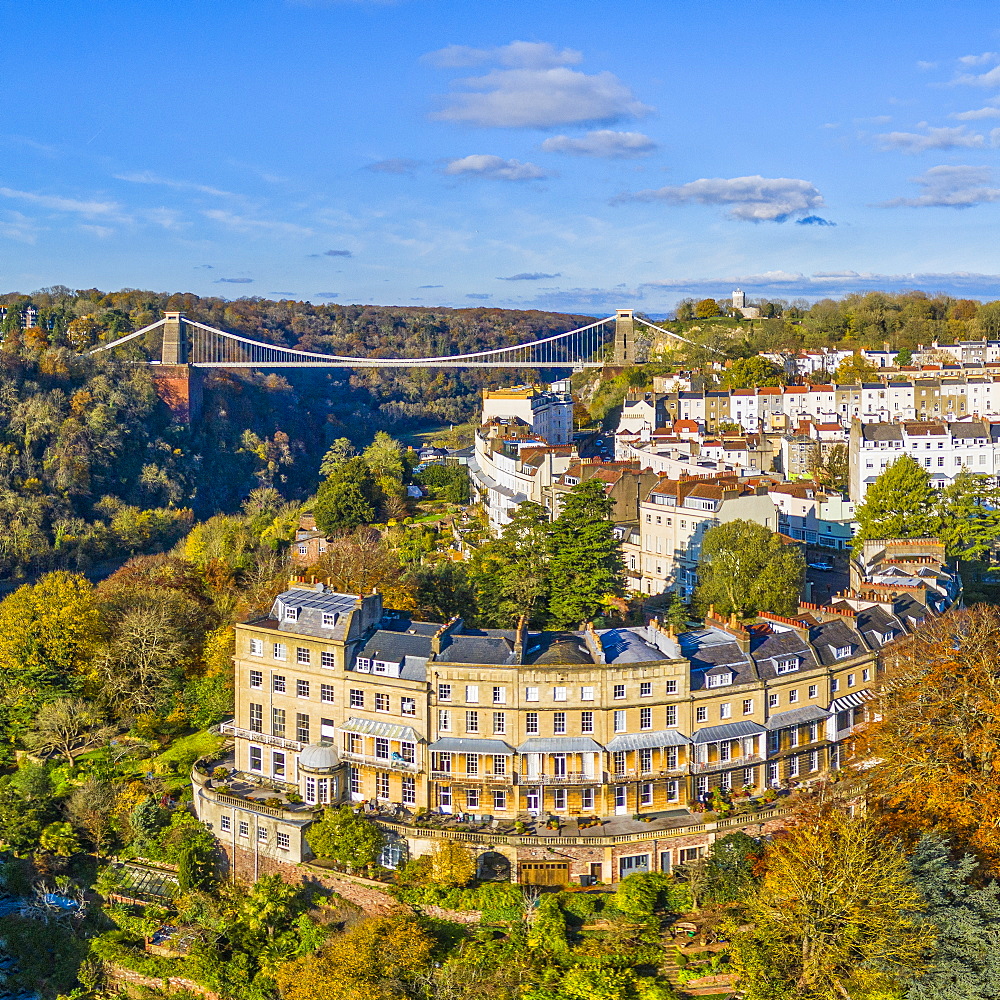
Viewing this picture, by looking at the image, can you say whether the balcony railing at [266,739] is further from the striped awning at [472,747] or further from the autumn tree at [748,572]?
the autumn tree at [748,572]

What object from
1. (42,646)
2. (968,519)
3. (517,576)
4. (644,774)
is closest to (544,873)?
(644,774)

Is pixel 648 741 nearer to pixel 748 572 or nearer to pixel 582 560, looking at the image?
pixel 748 572

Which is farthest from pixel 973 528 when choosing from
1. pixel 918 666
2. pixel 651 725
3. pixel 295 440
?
pixel 295 440

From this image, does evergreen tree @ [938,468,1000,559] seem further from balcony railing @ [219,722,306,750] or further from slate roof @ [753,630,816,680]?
balcony railing @ [219,722,306,750]

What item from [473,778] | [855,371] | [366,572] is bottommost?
[473,778]

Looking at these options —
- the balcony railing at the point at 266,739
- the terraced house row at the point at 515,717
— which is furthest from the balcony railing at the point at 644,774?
the balcony railing at the point at 266,739

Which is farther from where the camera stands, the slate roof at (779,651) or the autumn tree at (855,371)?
the autumn tree at (855,371)
